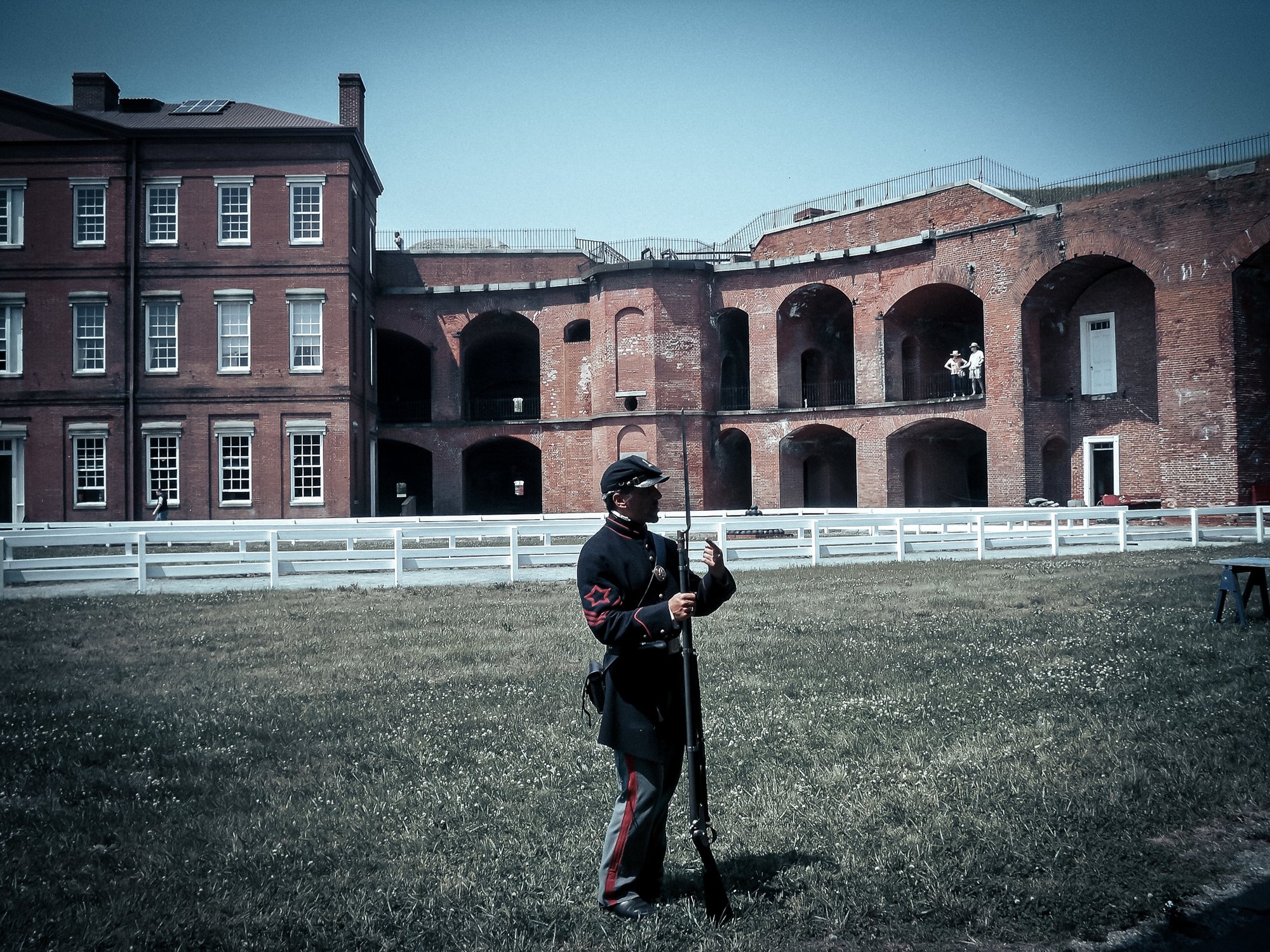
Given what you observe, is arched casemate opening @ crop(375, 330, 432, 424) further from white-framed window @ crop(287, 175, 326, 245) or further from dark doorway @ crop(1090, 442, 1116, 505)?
dark doorway @ crop(1090, 442, 1116, 505)

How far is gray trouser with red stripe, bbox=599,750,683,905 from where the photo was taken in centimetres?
351

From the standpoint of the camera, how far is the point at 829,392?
33.2 m

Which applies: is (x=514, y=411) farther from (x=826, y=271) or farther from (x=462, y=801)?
(x=462, y=801)

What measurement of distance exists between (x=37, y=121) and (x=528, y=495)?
845 inches

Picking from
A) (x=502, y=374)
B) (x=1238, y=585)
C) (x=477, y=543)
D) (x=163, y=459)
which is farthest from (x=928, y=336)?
(x=163, y=459)

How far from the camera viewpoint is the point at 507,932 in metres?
3.42

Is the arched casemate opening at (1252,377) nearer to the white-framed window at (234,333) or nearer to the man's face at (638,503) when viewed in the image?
the man's face at (638,503)

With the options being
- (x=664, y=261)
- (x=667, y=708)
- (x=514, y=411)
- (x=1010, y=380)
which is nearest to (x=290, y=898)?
A: (x=667, y=708)

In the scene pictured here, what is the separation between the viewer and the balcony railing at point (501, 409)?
117ft

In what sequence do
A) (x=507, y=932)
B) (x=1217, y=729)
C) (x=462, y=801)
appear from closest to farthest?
(x=507, y=932), (x=462, y=801), (x=1217, y=729)

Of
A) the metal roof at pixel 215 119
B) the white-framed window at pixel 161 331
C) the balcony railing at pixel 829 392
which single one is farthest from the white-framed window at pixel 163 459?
the balcony railing at pixel 829 392

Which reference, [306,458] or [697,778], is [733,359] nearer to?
[306,458]

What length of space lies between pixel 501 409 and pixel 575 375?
5064 mm

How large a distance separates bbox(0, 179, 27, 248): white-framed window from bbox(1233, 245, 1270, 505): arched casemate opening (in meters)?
Answer: 35.0
